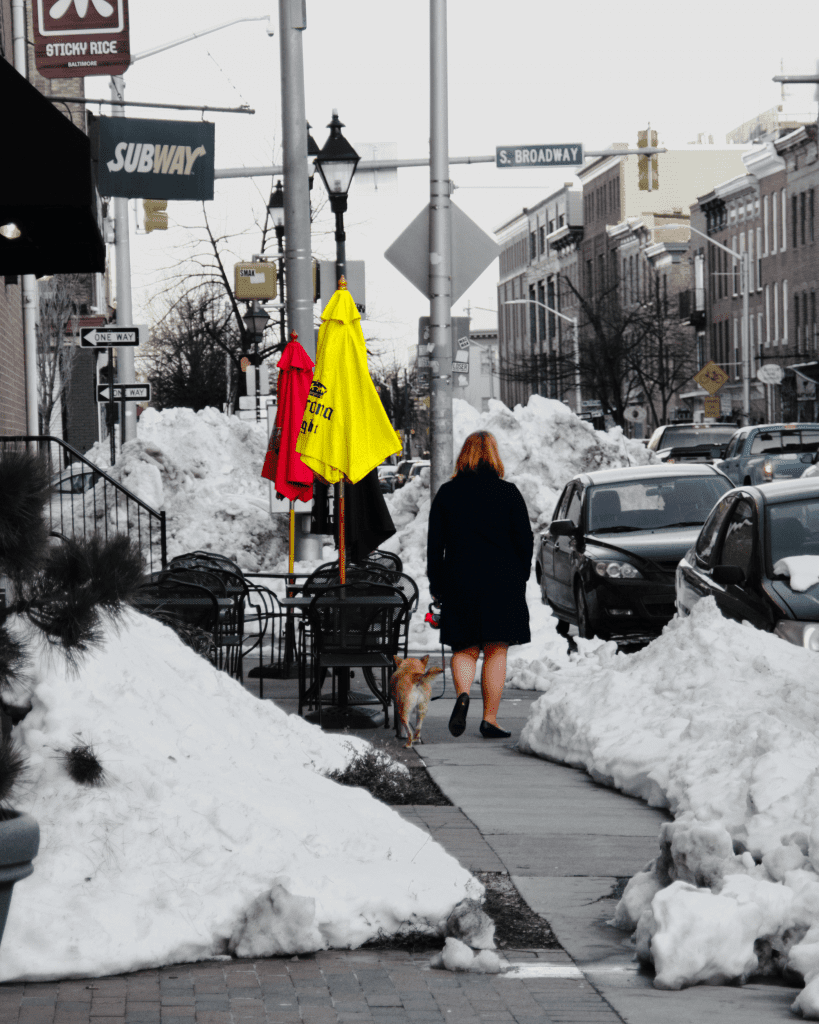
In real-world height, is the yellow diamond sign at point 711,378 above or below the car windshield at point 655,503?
above

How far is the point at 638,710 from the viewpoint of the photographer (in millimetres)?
8617

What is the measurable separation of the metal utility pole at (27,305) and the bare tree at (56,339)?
17.2 meters

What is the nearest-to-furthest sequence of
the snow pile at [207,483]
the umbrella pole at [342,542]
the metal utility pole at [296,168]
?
the umbrella pole at [342,542]
the metal utility pole at [296,168]
the snow pile at [207,483]

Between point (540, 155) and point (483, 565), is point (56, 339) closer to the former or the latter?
point (540, 155)

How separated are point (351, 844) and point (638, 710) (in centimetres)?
306

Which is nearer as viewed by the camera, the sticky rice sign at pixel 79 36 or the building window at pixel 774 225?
the sticky rice sign at pixel 79 36

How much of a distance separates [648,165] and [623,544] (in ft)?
42.6

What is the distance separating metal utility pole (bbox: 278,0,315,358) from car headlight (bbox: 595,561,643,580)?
139 inches

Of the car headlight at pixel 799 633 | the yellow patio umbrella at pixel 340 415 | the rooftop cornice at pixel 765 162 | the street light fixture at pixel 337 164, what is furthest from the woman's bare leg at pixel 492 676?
the rooftop cornice at pixel 765 162

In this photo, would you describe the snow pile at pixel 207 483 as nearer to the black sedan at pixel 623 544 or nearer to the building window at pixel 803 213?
the black sedan at pixel 623 544

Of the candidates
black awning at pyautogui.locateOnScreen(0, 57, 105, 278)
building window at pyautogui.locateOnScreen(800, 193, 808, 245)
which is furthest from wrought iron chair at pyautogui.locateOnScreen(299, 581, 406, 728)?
building window at pyautogui.locateOnScreen(800, 193, 808, 245)

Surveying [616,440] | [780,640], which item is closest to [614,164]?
[616,440]

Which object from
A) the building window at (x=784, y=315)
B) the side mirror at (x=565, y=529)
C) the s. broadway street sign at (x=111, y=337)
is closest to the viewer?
the side mirror at (x=565, y=529)

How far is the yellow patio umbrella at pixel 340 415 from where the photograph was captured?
1077 cm
